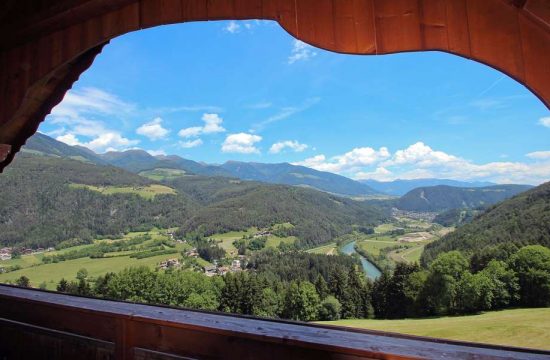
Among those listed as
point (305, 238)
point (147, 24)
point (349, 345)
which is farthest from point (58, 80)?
point (305, 238)

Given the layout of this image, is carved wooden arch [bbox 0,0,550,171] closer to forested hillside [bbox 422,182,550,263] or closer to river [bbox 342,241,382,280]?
forested hillside [bbox 422,182,550,263]

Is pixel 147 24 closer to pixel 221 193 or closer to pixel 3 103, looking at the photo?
pixel 3 103

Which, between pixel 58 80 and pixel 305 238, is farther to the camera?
pixel 305 238

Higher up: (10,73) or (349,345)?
(10,73)

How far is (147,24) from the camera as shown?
1.54m

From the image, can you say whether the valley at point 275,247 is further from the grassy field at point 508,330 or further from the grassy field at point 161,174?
the grassy field at point 161,174

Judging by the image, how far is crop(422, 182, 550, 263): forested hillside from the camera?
74.1 ft

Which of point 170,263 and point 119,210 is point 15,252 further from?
point 170,263

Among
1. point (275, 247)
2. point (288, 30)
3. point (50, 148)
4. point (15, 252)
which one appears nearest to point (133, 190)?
point (15, 252)

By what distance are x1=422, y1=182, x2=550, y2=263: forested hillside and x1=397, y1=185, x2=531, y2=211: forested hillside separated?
2084cm

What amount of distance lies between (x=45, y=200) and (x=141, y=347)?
8647 centimetres

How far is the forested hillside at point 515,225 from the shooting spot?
74.1 feet

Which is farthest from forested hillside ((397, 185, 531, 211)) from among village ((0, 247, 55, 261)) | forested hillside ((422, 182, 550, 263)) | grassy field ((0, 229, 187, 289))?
village ((0, 247, 55, 261))

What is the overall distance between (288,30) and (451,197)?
90720 mm
